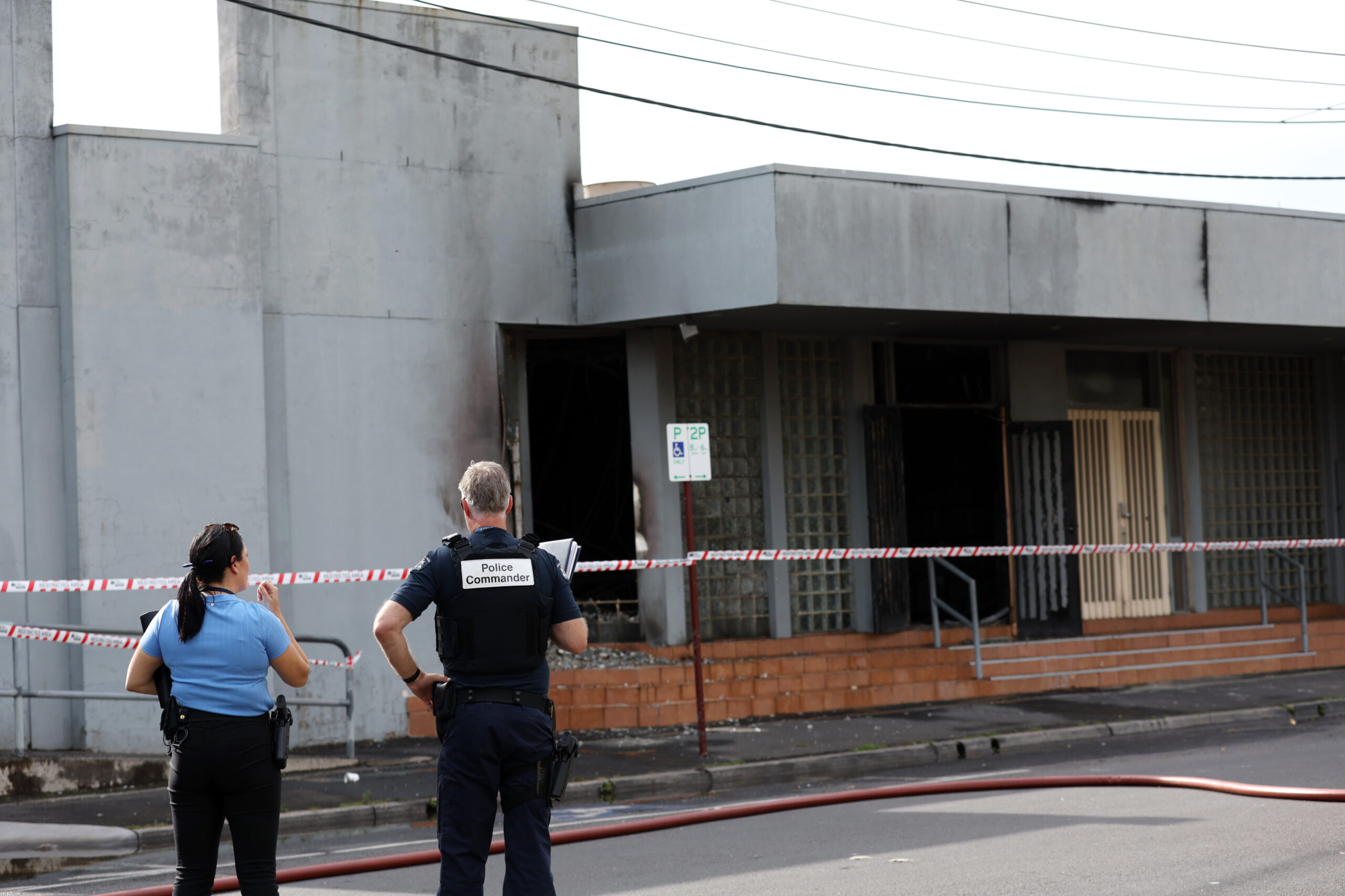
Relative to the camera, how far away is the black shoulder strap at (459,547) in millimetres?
5312

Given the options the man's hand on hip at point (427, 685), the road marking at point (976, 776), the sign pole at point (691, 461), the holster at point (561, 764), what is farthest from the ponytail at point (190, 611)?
the road marking at point (976, 776)

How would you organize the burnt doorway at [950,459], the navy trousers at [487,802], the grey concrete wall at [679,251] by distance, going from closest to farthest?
the navy trousers at [487,802] < the grey concrete wall at [679,251] < the burnt doorway at [950,459]

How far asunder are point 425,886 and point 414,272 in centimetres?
749

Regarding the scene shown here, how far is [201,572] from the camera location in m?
5.48

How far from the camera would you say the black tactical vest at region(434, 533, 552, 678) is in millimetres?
5262

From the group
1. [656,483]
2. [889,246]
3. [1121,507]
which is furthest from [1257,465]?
[656,483]

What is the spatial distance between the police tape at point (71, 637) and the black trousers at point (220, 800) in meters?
5.55

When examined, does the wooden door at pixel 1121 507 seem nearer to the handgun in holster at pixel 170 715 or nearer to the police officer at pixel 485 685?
the police officer at pixel 485 685

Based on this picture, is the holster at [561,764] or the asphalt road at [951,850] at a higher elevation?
the holster at [561,764]

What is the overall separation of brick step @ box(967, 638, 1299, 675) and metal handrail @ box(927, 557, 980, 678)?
374mm

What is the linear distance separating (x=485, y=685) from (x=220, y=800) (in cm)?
103

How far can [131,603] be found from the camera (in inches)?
501

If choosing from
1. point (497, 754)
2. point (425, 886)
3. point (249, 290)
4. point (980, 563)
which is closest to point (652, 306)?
point (249, 290)

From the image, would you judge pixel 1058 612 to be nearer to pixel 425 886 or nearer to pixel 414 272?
pixel 414 272
